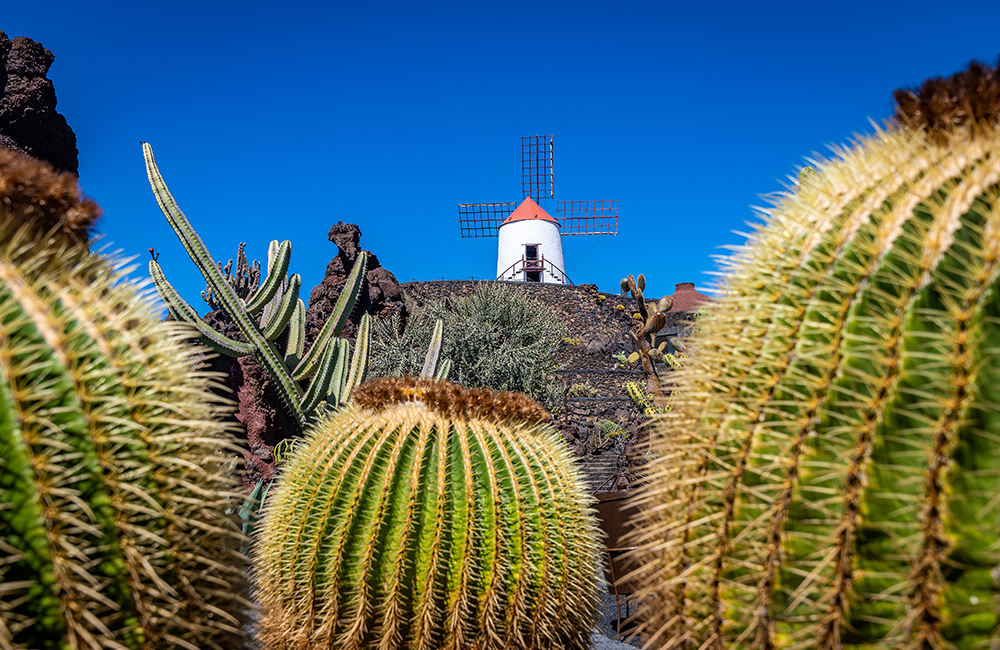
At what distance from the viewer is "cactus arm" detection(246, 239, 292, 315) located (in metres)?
5.67

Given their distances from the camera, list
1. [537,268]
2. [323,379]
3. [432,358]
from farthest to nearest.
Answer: [537,268], [323,379], [432,358]

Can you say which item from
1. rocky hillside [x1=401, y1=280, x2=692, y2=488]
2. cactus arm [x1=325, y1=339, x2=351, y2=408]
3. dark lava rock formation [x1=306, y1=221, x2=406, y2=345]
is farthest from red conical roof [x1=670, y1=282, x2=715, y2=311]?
cactus arm [x1=325, y1=339, x2=351, y2=408]

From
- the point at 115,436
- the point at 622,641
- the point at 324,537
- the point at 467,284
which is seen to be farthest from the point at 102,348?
the point at 467,284

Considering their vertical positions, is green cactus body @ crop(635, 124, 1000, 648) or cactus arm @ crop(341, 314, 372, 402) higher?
cactus arm @ crop(341, 314, 372, 402)

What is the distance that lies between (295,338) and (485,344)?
37.6 ft

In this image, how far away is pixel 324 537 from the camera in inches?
89.4

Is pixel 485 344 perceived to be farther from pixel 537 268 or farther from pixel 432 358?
pixel 537 268

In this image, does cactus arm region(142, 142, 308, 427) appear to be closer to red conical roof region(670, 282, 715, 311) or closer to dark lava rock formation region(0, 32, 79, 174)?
dark lava rock formation region(0, 32, 79, 174)

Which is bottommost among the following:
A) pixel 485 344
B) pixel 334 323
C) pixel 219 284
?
pixel 334 323

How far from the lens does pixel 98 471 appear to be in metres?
1.24

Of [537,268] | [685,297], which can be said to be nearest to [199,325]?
[685,297]

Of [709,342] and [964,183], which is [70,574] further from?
[964,183]

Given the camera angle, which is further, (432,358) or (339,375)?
(339,375)

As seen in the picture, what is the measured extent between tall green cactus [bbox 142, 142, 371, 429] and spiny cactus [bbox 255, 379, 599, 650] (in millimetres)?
2732
